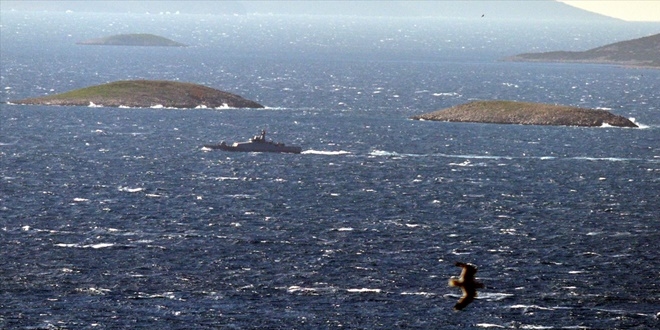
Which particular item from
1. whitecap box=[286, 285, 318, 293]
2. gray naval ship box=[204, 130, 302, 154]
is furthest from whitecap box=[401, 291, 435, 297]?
gray naval ship box=[204, 130, 302, 154]

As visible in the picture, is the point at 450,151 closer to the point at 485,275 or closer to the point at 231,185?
the point at 231,185

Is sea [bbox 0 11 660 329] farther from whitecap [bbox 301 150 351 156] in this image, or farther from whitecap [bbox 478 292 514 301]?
whitecap [bbox 301 150 351 156]

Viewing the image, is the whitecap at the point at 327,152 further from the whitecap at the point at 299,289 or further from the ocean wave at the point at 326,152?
the whitecap at the point at 299,289

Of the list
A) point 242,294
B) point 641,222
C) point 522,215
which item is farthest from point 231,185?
point 242,294

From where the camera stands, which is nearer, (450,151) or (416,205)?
(416,205)

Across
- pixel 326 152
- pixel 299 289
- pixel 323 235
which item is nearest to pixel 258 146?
pixel 326 152

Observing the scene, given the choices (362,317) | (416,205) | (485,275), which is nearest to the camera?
(362,317)

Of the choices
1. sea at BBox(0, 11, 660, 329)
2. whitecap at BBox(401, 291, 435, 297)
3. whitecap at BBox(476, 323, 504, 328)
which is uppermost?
whitecap at BBox(476, 323, 504, 328)

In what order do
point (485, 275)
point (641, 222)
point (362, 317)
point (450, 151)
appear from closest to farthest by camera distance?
point (362, 317) < point (485, 275) < point (641, 222) < point (450, 151)
